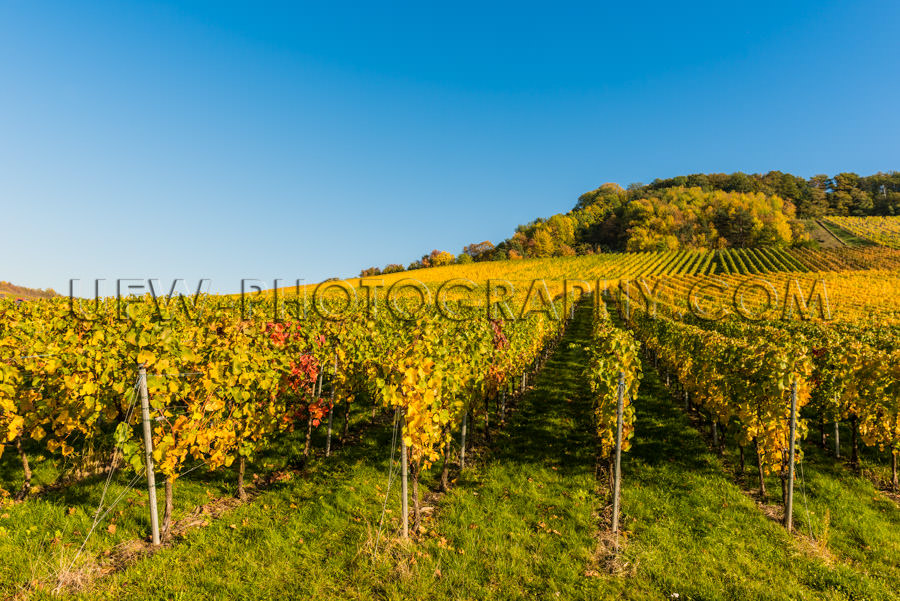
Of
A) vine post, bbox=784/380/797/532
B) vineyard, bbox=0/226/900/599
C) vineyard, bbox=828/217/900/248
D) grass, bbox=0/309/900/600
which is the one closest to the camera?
grass, bbox=0/309/900/600

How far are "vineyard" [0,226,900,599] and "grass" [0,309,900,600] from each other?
0.11ft

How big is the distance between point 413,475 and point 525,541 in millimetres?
1884

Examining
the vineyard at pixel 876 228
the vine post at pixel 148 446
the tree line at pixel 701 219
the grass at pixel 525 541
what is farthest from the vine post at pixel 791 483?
the vineyard at pixel 876 228

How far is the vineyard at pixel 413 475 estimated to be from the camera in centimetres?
502

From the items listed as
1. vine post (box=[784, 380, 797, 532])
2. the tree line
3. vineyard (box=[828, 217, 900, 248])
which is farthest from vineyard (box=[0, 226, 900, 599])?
vineyard (box=[828, 217, 900, 248])

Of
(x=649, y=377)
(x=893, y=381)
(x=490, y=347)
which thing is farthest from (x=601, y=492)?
(x=649, y=377)

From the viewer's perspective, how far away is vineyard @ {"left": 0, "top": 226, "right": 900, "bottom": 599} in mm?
5020

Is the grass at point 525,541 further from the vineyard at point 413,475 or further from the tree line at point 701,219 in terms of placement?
the tree line at point 701,219

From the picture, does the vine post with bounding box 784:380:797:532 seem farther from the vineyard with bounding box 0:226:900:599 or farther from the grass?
the grass

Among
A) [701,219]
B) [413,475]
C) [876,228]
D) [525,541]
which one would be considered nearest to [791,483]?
[525,541]

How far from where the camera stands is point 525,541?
5.89 m

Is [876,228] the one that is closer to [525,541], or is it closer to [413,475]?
[525,541]

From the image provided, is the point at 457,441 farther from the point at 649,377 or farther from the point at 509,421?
the point at 649,377

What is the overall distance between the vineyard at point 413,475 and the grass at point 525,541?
34 mm
